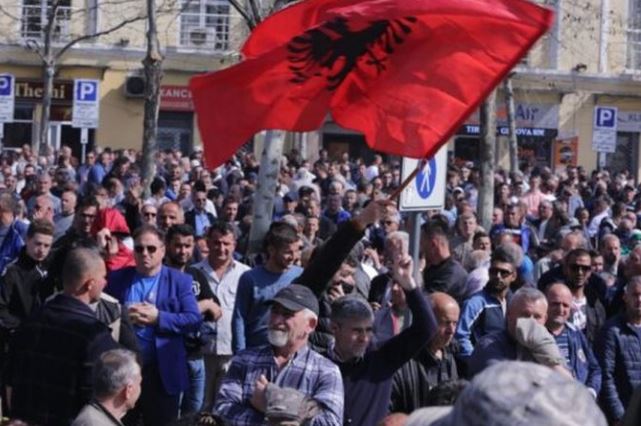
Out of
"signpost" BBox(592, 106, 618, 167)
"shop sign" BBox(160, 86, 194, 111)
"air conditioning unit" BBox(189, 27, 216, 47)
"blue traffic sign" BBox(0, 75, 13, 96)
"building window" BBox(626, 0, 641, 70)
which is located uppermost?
"building window" BBox(626, 0, 641, 70)

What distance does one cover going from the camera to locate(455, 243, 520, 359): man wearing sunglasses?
10.1 metres

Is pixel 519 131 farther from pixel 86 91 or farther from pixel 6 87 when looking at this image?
pixel 6 87

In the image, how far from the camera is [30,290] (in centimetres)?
1022

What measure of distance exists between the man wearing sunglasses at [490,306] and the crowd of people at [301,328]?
13mm

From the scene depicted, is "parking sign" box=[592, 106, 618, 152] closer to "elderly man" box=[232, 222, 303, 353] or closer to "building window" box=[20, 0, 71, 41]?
"building window" box=[20, 0, 71, 41]

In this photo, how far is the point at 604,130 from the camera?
30.1 meters

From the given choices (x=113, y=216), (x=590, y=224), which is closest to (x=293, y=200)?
(x=590, y=224)

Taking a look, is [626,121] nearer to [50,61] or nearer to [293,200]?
[50,61]

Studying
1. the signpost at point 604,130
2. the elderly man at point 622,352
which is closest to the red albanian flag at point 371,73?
the elderly man at point 622,352

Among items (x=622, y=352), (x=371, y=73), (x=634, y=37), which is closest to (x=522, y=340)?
(x=371, y=73)

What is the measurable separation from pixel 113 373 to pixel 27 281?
3.63m

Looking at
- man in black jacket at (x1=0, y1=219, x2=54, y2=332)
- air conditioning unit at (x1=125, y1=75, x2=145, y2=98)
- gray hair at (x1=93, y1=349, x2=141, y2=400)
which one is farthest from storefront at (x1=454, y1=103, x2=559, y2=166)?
gray hair at (x1=93, y1=349, x2=141, y2=400)

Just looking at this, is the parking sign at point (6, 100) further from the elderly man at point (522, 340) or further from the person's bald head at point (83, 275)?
the person's bald head at point (83, 275)

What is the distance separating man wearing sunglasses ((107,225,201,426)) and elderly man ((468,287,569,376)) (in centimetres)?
188
